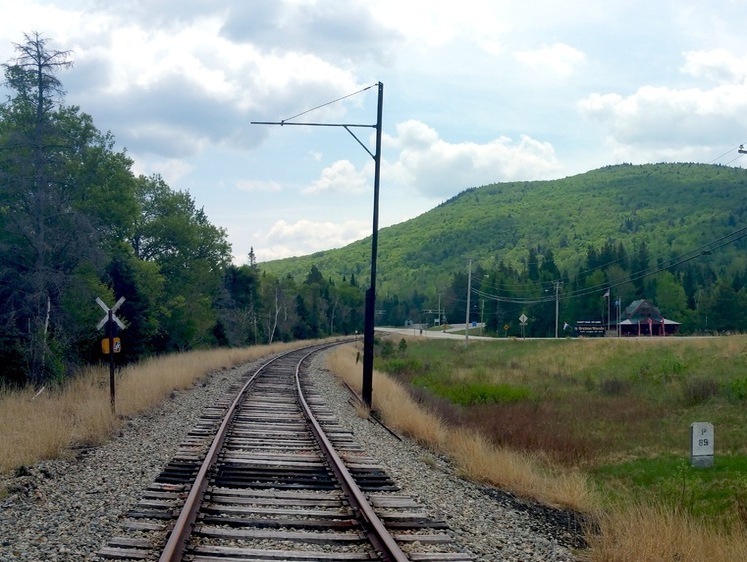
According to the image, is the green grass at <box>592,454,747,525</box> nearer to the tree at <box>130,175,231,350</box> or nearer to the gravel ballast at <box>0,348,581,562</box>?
the gravel ballast at <box>0,348,581,562</box>

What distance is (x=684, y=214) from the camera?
17862 cm

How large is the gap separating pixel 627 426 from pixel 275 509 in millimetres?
16919

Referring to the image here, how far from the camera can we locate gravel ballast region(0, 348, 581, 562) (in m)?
7.18

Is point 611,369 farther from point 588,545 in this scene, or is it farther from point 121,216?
point 588,545

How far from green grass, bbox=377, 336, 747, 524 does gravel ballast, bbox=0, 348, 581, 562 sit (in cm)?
301

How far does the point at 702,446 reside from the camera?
15.9m

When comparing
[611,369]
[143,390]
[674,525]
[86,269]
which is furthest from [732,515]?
[611,369]

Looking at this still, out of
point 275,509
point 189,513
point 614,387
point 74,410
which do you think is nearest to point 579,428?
point 614,387

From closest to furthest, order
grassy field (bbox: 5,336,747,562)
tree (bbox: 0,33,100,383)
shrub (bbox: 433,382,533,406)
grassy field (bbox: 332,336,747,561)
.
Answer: grassy field (bbox: 332,336,747,561) → grassy field (bbox: 5,336,747,562) → tree (bbox: 0,33,100,383) → shrub (bbox: 433,382,533,406)

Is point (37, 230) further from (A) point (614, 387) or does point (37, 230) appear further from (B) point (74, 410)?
(A) point (614, 387)

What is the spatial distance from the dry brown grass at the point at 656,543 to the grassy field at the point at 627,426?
0.01 meters

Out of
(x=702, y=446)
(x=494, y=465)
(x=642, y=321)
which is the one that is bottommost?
(x=702, y=446)

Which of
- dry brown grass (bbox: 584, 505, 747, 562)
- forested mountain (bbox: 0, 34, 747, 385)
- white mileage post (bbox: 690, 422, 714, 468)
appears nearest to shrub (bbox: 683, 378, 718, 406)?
forested mountain (bbox: 0, 34, 747, 385)

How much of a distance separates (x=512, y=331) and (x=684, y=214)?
84573mm
